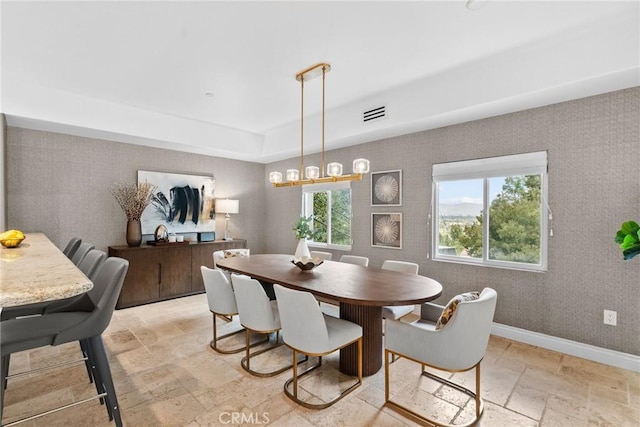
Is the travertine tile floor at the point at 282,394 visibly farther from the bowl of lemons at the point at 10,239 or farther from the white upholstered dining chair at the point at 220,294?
the bowl of lemons at the point at 10,239

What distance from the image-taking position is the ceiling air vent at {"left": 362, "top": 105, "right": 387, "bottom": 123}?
391cm

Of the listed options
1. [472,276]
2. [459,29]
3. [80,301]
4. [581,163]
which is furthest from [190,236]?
[581,163]

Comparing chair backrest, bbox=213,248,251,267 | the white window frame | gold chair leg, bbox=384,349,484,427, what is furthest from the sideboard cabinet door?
gold chair leg, bbox=384,349,484,427

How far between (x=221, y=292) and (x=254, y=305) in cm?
53

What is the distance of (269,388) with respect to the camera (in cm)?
239

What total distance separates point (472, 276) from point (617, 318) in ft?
4.10

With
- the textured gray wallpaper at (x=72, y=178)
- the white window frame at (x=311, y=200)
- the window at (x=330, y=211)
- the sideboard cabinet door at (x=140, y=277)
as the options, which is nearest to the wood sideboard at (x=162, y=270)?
the sideboard cabinet door at (x=140, y=277)

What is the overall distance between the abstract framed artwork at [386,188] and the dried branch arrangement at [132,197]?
3477 mm

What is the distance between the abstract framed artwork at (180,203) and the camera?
4895mm

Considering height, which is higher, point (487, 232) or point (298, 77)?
point (298, 77)

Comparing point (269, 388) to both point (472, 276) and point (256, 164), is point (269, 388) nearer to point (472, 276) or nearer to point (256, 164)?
point (472, 276)

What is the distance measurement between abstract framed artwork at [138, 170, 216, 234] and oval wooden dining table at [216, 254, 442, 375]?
7.92 feet

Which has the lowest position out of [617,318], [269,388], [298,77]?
[269,388]

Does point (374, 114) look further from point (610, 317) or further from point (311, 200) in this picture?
point (610, 317)
